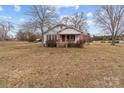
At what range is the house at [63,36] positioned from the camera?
1121 cm

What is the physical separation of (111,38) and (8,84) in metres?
13.9

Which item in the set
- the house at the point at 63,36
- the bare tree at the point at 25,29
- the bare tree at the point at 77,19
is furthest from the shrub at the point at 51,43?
the bare tree at the point at 77,19

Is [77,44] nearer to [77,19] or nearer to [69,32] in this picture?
[69,32]

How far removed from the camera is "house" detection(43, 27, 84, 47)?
1121cm

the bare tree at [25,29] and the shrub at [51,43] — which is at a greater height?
the bare tree at [25,29]

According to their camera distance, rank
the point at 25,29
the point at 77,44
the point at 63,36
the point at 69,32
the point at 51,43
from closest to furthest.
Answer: the point at 25,29 → the point at 77,44 → the point at 51,43 → the point at 69,32 → the point at 63,36

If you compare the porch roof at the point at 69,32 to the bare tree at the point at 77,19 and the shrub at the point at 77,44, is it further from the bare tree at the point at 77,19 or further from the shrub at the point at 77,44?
the bare tree at the point at 77,19

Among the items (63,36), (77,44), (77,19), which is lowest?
(77,44)

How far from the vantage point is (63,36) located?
38.8 feet

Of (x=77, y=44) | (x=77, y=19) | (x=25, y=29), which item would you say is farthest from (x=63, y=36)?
(x=25, y=29)

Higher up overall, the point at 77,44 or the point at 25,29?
the point at 25,29
